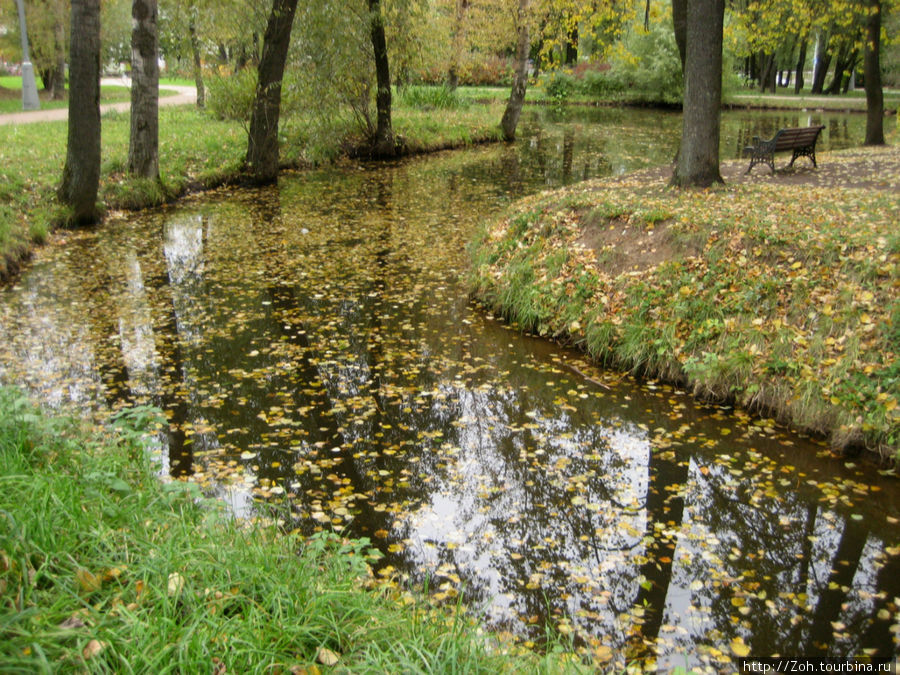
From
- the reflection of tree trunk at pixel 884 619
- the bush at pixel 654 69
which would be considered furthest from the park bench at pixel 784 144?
the bush at pixel 654 69

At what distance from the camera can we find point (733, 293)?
7.75m

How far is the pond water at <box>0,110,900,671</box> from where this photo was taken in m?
4.37

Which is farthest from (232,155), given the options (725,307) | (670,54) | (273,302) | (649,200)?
(670,54)

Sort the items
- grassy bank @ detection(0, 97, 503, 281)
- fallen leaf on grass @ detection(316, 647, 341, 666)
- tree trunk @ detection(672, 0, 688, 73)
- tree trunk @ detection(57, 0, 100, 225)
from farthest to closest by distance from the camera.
Answer: 1. tree trunk @ detection(672, 0, 688, 73)
2. grassy bank @ detection(0, 97, 503, 281)
3. tree trunk @ detection(57, 0, 100, 225)
4. fallen leaf on grass @ detection(316, 647, 341, 666)

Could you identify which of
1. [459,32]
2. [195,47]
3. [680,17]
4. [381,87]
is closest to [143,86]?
[195,47]

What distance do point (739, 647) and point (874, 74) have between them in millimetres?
20970

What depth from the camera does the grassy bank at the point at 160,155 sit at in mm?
12711

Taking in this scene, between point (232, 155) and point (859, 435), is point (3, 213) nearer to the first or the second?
point (232, 155)

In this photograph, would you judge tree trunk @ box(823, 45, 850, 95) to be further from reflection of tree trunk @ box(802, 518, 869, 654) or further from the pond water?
reflection of tree trunk @ box(802, 518, 869, 654)

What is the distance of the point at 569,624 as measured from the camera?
4145mm

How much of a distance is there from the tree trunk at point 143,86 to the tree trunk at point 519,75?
13.4 m

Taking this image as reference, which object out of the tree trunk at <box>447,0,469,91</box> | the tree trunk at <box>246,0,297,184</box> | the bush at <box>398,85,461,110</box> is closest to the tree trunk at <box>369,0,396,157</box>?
the tree trunk at <box>246,0,297,184</box>

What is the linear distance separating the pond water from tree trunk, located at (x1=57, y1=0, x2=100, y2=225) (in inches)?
75.4

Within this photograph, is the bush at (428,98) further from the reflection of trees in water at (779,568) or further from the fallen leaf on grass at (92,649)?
the fallen leaf on grass at (92,649)
